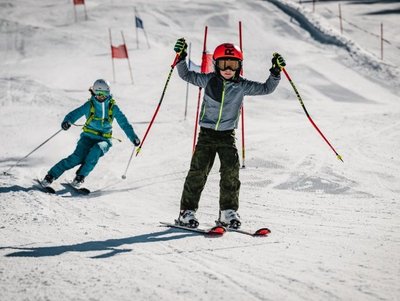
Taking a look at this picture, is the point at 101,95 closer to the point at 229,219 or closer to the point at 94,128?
the point at 94,128

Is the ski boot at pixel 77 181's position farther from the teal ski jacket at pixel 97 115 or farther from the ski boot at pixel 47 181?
the teal ski jacket at pixel 97 115

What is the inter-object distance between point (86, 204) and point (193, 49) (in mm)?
14223

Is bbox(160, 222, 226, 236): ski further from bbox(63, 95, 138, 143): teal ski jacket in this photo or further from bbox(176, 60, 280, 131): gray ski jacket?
bbox(63, 95, 138, 143): teal ski jacket

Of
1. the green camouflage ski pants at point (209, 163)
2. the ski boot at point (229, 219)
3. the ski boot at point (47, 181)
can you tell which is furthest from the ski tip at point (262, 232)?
the ski boot at point (47, 181)

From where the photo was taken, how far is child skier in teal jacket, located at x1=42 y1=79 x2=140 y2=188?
22.5ft

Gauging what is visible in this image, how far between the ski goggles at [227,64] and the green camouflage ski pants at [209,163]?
629 millimetres

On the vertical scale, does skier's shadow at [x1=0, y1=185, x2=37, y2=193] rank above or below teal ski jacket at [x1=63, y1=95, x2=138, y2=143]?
below

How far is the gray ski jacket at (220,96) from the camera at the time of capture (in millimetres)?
4953

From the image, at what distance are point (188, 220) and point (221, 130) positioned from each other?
37.2 inches

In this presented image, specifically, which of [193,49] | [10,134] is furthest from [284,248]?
[193,49]

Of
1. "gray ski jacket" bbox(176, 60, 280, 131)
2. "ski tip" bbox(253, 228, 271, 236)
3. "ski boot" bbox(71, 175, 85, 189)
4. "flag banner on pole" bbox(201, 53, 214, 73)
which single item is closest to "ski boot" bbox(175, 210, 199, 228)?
"ski tip" bbox(253, 228, 271, 236)

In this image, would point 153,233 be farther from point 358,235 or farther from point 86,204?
point 358,235

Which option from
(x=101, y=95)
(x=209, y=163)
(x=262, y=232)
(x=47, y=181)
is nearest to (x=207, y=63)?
(x=101, y=95)

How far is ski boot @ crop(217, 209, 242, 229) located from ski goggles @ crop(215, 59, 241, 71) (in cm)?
140
